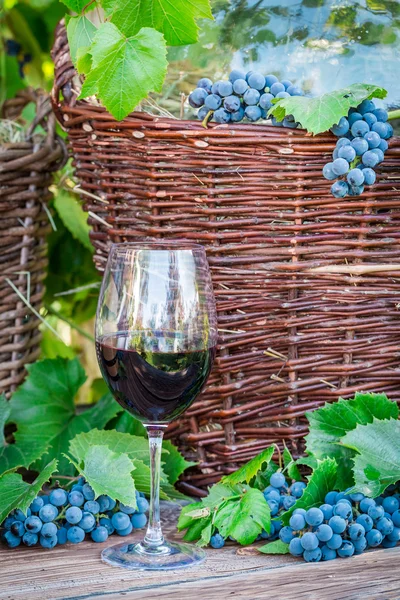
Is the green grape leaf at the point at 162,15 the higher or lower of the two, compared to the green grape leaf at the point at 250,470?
higher

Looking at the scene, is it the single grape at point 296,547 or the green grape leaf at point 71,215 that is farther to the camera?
the green grape leaf at point 71,215

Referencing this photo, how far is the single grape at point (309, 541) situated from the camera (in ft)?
2.45

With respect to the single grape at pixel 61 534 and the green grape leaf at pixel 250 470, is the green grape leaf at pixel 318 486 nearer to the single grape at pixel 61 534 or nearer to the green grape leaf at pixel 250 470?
the green grape leaf at pixel 250 470

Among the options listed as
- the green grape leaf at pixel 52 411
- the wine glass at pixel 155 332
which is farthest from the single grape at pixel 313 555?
the green grape leaf at pixel 52 411

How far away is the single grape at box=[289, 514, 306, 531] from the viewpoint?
0.75 m

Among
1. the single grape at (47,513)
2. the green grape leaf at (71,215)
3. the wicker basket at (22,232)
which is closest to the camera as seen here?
the single grape at (47,513)

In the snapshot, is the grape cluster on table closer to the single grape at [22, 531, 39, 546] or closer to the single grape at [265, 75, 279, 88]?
the single grape at [22, 531, 39, 546]

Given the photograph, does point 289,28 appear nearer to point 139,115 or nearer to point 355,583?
point 139,115

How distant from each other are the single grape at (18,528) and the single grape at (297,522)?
26 centimetres

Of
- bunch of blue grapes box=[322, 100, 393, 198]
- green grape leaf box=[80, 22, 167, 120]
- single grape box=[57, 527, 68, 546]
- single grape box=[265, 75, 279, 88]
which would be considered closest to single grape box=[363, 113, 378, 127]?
bunch of blue grapes box=[322, 100, 393, 198]

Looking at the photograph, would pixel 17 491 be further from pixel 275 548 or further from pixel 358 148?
pixel 358 148

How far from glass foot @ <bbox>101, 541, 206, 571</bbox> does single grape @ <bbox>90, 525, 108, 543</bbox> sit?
22 millimetres

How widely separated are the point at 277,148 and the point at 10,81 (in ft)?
3.59

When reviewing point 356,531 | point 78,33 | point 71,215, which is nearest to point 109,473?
point 356,531
